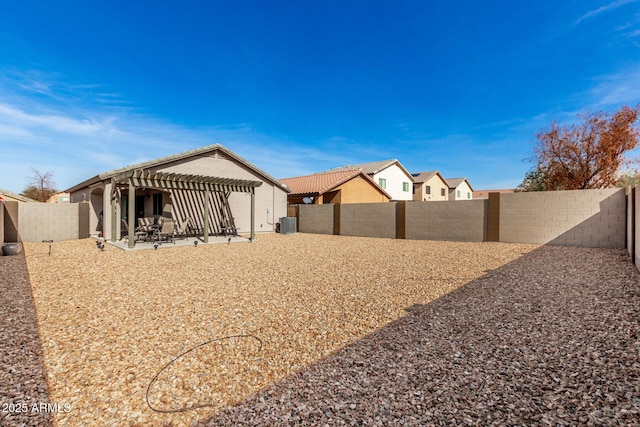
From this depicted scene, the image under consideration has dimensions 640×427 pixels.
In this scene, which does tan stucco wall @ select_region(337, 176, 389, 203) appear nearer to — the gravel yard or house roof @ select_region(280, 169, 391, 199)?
house roof @ select_region(280, 169, 391, 199)

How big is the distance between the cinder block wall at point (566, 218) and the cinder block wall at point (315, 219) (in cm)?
925

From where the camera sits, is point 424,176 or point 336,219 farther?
point 424,176

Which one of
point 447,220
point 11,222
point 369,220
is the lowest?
point 11,222

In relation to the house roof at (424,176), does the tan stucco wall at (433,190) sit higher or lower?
lower

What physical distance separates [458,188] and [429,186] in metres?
10.5

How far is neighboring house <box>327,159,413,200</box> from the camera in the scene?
30781 mm

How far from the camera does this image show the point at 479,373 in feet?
8.66

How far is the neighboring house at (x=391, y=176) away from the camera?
30781 millimetres

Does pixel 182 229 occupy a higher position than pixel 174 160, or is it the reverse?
pixel 174 160

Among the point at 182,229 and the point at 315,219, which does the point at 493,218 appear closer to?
the point at 315,219

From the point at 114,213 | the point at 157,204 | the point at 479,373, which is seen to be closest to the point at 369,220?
the point at 157,204

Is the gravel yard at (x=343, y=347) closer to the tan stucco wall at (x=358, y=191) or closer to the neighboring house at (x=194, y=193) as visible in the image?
the neighboring house at (x=194, y=193)

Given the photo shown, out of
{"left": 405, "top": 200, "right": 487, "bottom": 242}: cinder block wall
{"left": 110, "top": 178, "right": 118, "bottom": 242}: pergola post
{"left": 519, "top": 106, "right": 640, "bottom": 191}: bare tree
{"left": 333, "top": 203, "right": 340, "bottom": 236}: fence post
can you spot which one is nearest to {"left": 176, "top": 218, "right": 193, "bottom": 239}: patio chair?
{"left": 110, "top": 178, "right": 118, "bottom": 242}: pergola post

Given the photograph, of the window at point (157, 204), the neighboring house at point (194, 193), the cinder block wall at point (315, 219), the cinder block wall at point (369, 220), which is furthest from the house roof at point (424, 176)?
the window at point (157, 204)
